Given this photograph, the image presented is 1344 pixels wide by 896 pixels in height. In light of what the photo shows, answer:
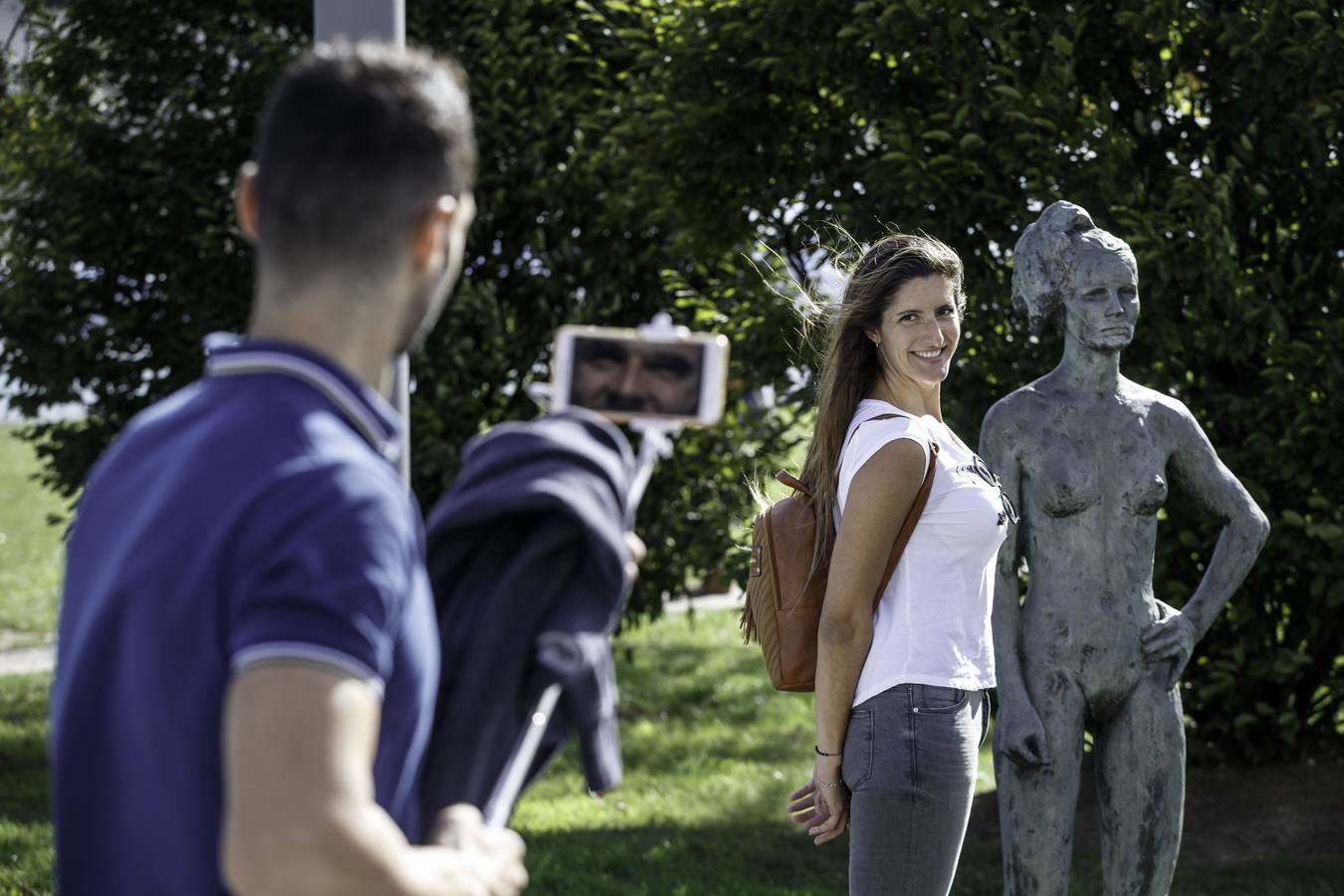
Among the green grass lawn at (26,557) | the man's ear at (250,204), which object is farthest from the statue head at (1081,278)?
the green grass lawn at (26,557)

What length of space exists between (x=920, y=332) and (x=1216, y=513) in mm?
1283

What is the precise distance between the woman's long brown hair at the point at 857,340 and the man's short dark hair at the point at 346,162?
2.00 m

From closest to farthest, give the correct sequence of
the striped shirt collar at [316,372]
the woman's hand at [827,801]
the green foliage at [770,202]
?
the striped shirt collar at [316,372] < the woman's hand at [827,801] < the green foliage at [770,202]

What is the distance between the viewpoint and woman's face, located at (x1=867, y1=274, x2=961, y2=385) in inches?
138

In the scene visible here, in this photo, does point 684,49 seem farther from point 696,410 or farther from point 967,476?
point 696,410

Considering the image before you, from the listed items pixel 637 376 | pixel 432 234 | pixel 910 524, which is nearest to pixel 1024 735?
pixel 910 524

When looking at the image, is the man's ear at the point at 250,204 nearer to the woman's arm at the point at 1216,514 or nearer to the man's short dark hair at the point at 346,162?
the man's short dark hair at the point at 346,162

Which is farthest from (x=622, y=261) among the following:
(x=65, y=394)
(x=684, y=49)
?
(x=65, y=394)

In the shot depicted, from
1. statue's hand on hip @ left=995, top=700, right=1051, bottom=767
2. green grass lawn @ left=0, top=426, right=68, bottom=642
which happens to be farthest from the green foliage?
statue's hand on hip @ left=995, top=700, right=1051, bottom=767

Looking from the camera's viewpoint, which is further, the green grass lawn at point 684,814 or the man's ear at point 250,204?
the green grass lawn at point 684,814

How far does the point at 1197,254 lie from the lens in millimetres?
6391

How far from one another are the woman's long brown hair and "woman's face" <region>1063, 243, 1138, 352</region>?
661mm

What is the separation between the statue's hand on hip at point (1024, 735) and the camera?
4.12 metres

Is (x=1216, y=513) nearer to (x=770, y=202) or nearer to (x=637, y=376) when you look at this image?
(x=637, y=376)
